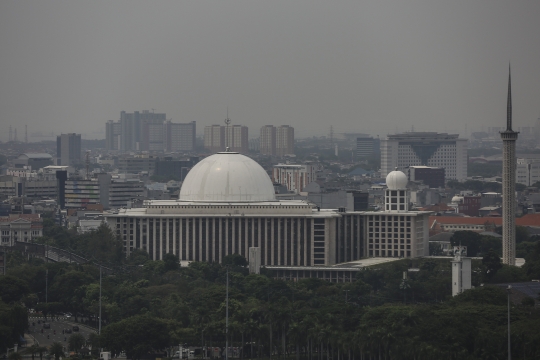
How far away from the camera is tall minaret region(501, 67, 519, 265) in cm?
11294

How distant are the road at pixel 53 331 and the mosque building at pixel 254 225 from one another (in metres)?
22.3

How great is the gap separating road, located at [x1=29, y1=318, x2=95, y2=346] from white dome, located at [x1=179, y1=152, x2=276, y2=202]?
2479cm

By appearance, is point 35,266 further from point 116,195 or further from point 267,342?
point 116,195

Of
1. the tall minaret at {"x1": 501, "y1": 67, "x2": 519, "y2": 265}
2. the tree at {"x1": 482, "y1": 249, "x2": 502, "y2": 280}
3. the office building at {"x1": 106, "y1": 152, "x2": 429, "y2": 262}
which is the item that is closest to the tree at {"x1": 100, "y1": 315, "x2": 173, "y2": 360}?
Result: the tree at {"x1": 482, "y1": 249, "x2": 502, "y2": 280}

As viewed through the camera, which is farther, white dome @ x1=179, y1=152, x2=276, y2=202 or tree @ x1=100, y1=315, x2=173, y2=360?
white dome @ x1=179, y1=152, x2=276, y2=202

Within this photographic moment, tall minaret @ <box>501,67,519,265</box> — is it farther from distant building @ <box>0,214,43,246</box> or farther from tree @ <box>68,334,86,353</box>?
distant building @ <box>0,214,43,246</box>

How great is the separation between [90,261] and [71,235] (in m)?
26.8

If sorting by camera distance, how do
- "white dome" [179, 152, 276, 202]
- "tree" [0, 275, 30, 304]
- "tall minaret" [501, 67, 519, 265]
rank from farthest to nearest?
"white dome" [179, 152, 276, 202] → "tall minaret" [501, 67, 519, 265] → "tree" [0, 275, 30, 304]

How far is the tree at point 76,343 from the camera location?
82.5m

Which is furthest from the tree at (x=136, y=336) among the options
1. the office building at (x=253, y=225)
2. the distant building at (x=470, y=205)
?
the distant building at (x=470, y=205)

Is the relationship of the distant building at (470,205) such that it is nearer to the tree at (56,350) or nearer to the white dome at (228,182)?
the white dome at (228,182)

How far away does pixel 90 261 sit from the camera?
11506 centimetres

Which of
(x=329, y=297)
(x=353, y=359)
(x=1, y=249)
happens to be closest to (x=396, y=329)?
(x=353, y=359)

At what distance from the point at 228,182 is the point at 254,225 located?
390cm
